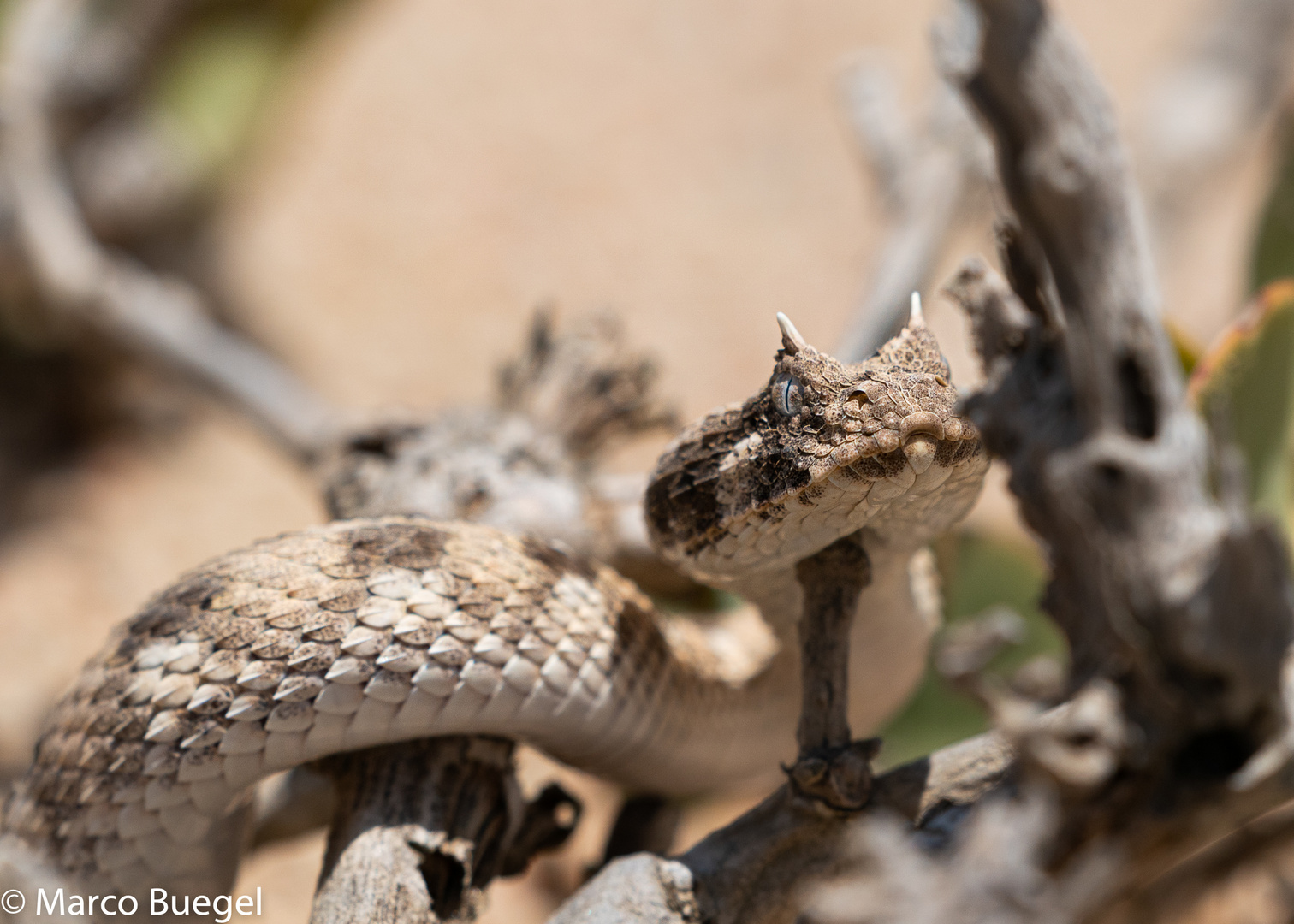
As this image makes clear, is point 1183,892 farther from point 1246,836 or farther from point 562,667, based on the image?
point 562,667

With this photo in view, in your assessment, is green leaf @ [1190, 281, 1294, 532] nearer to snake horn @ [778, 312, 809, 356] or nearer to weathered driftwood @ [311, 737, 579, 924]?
snake horn @ [778, 312, 809, 356]

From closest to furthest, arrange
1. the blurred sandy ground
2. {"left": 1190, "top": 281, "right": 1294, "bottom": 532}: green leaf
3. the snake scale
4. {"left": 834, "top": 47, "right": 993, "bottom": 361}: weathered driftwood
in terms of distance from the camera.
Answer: the snake scale < {"left": 1190, "top": 281, "right": 1294, "bottom": 532}: green leaf < {"left": 834, "top": 47, "right": 993, "bottom": 361}: weathered driftwood < the blurred sandy ground

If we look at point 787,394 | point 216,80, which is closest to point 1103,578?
point 787,394

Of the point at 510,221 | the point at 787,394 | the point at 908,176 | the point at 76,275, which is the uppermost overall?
the point at 510,221

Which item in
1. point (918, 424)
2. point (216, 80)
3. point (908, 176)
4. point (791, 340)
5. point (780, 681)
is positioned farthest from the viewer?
point (216, 80)


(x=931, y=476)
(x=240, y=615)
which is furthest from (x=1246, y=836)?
(x=240, y=615)

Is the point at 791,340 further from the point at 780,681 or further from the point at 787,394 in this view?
the point at 780,681

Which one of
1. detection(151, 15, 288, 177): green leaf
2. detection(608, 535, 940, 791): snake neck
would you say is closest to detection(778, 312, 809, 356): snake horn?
detection(608, 535, 940, 791): snake neck

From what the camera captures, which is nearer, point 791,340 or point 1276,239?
point 791,340
